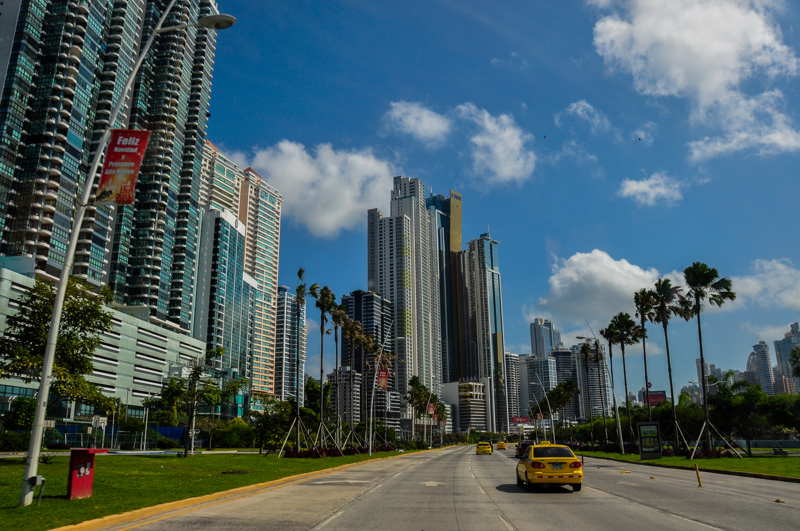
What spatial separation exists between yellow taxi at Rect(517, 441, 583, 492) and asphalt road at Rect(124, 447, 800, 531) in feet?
1.38

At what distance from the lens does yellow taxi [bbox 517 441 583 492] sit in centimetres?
2011

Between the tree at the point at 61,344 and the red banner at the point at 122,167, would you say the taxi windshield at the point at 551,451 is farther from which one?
the tree at the point at 61,344

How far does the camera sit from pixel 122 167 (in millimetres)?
15039

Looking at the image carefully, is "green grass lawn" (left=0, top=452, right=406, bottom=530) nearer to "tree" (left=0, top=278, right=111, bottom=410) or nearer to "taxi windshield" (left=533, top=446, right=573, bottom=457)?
"tree" (left=0, top=278, right=111, bottom=410)

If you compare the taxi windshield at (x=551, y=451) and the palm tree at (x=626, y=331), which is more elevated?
the palm tree at (x=626, y=331)

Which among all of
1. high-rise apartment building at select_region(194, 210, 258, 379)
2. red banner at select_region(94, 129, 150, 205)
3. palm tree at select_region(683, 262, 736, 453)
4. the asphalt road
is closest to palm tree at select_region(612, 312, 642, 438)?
palm tree at select_region(683, 262, 736, 453)

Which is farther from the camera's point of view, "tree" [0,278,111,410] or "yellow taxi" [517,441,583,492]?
"tree" [0,278,111,410]

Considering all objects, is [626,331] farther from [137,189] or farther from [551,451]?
[137,189]

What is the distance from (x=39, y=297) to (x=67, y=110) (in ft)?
316

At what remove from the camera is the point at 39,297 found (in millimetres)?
31141

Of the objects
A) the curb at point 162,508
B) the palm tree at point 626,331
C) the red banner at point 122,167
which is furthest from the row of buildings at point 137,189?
the red banner at point 122,167

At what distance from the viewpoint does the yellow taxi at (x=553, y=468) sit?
20.1m

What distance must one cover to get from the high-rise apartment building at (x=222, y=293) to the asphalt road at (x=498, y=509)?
15113 cm

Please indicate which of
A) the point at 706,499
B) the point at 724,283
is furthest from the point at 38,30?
the point at 706,499
